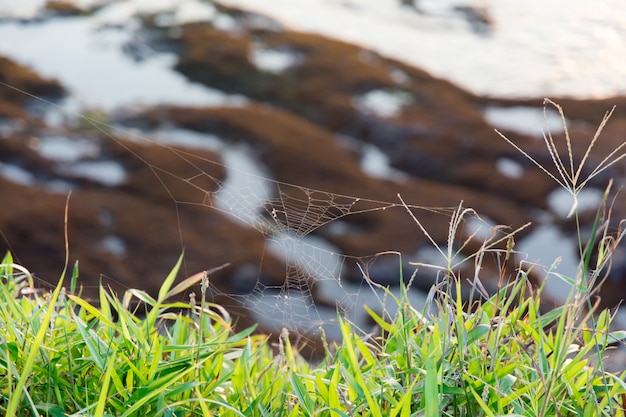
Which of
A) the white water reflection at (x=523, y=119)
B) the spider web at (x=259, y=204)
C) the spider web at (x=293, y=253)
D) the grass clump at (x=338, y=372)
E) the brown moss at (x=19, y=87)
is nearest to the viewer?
the grass clump at (x=338, y=372)

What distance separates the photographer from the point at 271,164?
446 cm

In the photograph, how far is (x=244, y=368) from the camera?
1168mm

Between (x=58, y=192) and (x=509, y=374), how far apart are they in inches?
150

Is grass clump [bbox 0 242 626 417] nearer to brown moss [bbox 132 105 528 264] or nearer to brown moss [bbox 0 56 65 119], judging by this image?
brown moss [bbox 132 105 528 264]

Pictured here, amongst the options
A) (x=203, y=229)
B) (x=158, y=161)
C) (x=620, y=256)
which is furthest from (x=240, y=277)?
(x=620, y=256)

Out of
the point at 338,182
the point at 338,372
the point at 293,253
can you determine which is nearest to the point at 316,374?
the point at 338,372

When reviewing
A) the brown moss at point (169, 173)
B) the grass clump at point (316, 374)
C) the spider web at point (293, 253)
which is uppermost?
the grass clump at point (316, 374)

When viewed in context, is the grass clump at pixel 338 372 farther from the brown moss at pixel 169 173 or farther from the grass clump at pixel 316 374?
the brown moss at pixel 169 173

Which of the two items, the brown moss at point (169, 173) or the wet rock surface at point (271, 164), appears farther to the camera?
the brown moss at point (169, 173)

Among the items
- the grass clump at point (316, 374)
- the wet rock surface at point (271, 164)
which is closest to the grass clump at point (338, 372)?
the grass clump at point (316, 374)

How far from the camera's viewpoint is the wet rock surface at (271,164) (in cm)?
387

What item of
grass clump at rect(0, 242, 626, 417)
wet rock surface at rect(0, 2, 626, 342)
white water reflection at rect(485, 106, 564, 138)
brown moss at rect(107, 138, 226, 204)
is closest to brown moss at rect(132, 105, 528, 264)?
wet rock surface at rect(0, 2, 626, 342)

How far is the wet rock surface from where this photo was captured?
152 inches

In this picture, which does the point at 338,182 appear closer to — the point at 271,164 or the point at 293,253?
the point at 271,164
